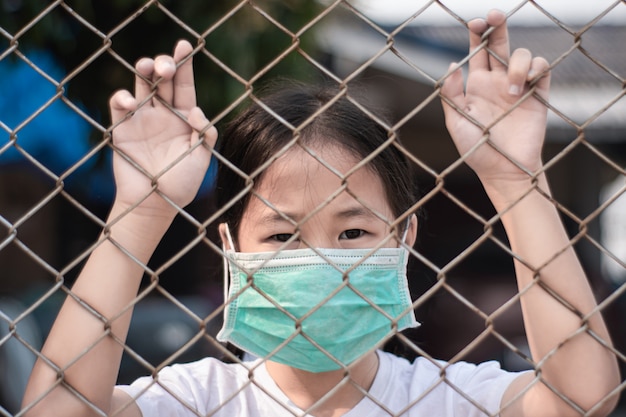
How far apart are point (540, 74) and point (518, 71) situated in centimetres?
5

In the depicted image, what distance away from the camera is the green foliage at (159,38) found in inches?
130

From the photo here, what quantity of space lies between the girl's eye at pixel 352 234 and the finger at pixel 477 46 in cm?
45

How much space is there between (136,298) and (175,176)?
242mm

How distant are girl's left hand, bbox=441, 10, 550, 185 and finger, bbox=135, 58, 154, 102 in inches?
21.7

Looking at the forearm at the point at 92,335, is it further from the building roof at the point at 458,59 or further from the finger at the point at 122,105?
the building roof at the point at 458,59

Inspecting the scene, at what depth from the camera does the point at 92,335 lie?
5.31ft

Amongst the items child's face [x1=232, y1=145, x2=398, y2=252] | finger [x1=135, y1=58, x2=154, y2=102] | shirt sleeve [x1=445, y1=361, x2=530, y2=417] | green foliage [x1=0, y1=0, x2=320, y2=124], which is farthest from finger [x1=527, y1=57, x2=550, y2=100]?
green foliage [x1=0, y1=0, x2=320, y2=124]

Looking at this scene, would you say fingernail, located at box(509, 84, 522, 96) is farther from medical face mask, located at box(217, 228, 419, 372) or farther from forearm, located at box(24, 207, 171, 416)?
forearm, located at box(24, 207, 171, 416)

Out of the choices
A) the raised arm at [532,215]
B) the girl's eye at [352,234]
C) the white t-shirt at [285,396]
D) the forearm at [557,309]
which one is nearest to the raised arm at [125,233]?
the white t-shirt at [285,396]

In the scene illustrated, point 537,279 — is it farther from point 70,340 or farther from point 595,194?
point 595,194

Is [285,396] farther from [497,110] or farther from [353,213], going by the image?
[497,110]

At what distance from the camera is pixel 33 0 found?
323 centimetres

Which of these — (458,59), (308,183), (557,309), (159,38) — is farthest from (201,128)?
(458,59)

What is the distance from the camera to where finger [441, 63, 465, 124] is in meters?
1.65
